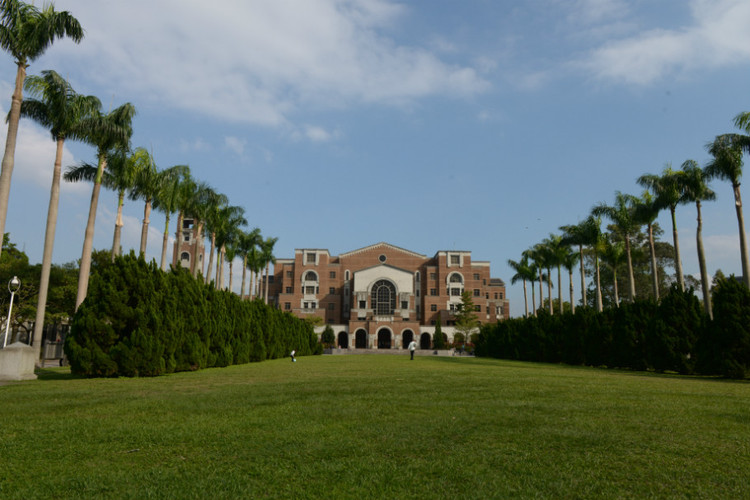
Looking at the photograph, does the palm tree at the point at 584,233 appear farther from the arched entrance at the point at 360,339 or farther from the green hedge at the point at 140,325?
the arched entrance at the point at 360,339

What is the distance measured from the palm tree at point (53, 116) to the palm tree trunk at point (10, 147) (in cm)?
307

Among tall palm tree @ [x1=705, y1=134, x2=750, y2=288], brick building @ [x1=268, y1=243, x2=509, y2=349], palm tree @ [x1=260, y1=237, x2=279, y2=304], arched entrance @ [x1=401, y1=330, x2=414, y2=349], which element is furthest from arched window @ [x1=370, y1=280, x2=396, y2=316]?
tall palm tree @ [x1=705, y1=134, x2=750, y2=288]

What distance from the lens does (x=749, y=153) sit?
84.4 feet

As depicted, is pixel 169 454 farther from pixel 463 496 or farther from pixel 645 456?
pixel 645 456

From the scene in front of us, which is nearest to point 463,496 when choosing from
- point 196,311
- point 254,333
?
point 196,311

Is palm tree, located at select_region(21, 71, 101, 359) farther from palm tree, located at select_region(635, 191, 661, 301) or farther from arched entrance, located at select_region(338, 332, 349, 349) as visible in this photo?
arched entrance, located at select_region(338, 332, 349, 349)

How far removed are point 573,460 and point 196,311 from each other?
60.0 feet

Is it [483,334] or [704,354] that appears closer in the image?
[704,354]

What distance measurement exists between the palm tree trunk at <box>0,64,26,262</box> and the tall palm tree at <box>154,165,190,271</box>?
11.1m

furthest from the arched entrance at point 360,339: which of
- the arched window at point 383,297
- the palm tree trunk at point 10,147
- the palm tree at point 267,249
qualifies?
the palm tree trunk at point 10,147

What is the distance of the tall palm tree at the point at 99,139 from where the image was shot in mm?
22938

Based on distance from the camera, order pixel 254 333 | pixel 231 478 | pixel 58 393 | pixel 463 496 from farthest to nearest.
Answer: pixel 254 333 → pixel 58 393 → pixel 231 478 → pixel 463 496

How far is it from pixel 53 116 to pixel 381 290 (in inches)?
2457

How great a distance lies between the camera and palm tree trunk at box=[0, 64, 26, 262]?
16578mm
